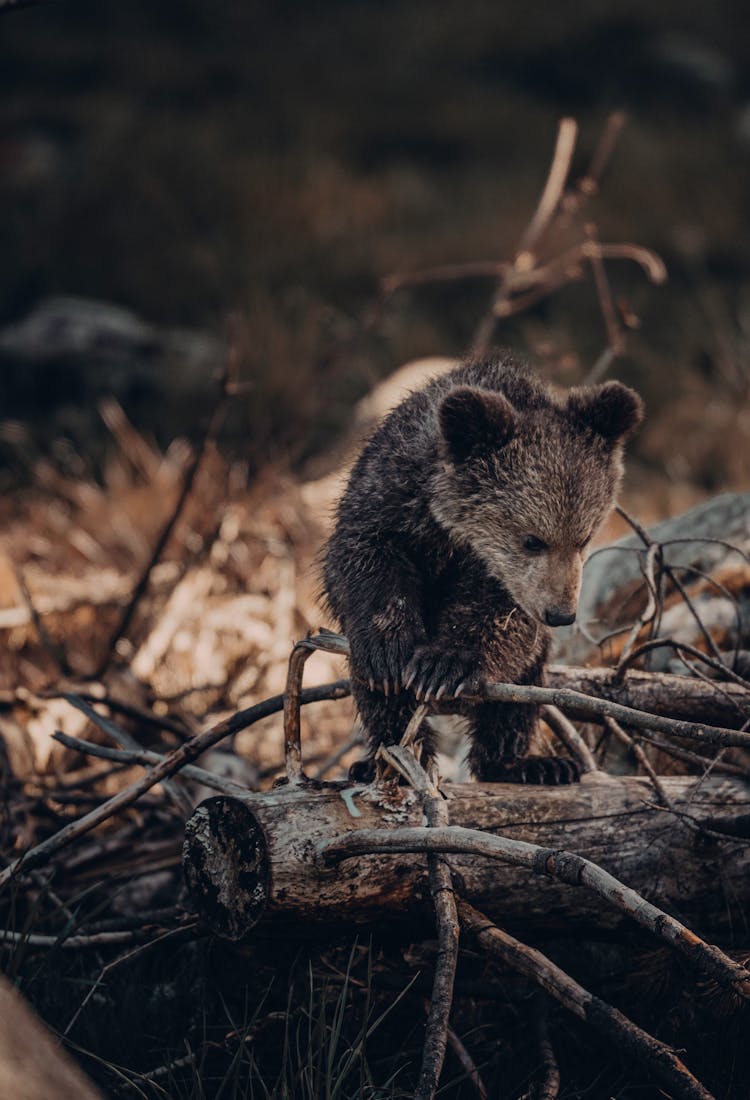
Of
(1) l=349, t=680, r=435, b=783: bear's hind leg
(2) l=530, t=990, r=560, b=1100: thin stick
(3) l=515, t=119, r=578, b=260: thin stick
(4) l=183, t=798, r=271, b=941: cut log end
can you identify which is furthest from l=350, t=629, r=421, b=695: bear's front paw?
(3) l=515, t=119, r=578, b=260: thin stick

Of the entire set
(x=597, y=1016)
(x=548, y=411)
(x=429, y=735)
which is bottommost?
(x=597, y=1016)

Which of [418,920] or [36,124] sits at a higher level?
[36,124]

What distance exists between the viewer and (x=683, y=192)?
11.8 metres

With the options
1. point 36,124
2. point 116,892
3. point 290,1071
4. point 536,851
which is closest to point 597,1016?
point 536,851

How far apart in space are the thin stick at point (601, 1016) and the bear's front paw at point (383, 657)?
653 mm

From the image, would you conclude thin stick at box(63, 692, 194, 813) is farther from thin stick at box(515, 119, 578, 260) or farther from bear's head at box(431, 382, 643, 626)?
thin stick at box(515, 119, 578, 260)

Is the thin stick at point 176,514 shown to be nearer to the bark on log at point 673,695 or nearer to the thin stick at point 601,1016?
the bark on log at point 673,695

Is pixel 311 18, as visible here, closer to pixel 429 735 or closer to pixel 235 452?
pixel 235 452

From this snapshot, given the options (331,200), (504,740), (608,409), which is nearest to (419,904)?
(504,740)

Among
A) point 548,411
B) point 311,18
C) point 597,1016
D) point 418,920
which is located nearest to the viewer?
point 597,1016

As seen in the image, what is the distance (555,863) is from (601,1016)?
0.29 metres

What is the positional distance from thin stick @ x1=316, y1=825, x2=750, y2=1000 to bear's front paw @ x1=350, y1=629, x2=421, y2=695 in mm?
531

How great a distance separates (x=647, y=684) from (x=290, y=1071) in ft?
4.30

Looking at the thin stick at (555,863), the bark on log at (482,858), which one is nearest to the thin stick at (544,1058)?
the bark on log at (482,858)
